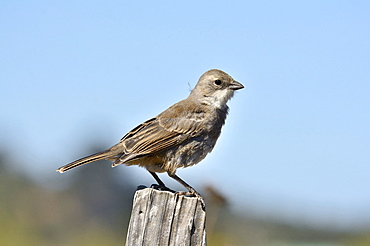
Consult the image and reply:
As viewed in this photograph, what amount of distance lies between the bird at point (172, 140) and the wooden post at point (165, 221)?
1.55 meters

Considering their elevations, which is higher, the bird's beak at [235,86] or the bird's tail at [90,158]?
the bird's beak at [235,86]

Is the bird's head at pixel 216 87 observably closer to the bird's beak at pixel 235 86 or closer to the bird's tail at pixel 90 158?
the bird's beak at pixel 235 86

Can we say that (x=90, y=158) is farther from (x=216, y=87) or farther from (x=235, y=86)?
(x=235, y=86)

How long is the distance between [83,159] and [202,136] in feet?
4.50

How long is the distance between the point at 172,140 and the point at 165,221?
2.48 m

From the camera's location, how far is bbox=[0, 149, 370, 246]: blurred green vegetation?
9.60 m

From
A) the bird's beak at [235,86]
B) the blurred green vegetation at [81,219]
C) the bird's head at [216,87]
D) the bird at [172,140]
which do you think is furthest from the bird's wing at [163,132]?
the blurred green vegetation at [81,219]

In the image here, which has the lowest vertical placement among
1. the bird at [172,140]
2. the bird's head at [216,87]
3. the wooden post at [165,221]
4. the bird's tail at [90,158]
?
the wooden post at [165,221]

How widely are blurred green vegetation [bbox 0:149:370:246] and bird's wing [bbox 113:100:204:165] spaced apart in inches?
73.6

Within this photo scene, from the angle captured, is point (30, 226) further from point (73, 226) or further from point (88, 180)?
point (88, 180)

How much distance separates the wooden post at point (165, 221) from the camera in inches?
161

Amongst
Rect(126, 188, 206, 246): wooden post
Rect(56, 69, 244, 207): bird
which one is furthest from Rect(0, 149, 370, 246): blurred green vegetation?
Rect(126, 188, 206, 246): wooden post

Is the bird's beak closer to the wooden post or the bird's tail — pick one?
the bird's tail

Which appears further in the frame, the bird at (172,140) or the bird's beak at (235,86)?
the bird's beak at (235,86)
